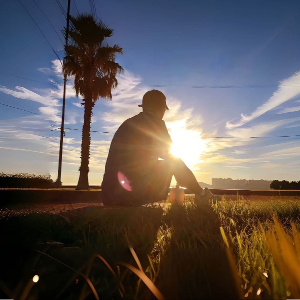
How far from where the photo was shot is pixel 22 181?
760 inches

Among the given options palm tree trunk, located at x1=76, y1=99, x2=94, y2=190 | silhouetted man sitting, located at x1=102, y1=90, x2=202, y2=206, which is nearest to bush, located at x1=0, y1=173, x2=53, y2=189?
palm tree trunk, located at x1=76, y1=99, x2=94, y2=190

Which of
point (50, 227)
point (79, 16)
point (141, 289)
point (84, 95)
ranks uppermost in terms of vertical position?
point (79, 16)

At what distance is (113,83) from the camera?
1998cm

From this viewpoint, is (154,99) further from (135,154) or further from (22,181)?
(22,181)

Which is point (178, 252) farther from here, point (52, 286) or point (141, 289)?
point (52, 286)

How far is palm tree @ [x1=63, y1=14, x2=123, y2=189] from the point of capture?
63.4ft

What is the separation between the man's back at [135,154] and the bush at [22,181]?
16.8 meters

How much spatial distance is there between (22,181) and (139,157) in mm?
17313

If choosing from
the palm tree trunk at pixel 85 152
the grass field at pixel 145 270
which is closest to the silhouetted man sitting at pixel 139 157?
the grass field at pixel 145 270

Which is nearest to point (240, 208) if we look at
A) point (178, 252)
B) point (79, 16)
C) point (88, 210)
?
point (88, 210)

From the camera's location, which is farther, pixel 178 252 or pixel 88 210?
pixel 88 210

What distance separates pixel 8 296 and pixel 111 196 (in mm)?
2971

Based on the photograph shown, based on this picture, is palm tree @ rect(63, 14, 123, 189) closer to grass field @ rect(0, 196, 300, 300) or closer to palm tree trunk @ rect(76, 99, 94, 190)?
palm tree trunk @ rect(76, 99, 94, 190)

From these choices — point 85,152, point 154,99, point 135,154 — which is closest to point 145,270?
point 135,154
